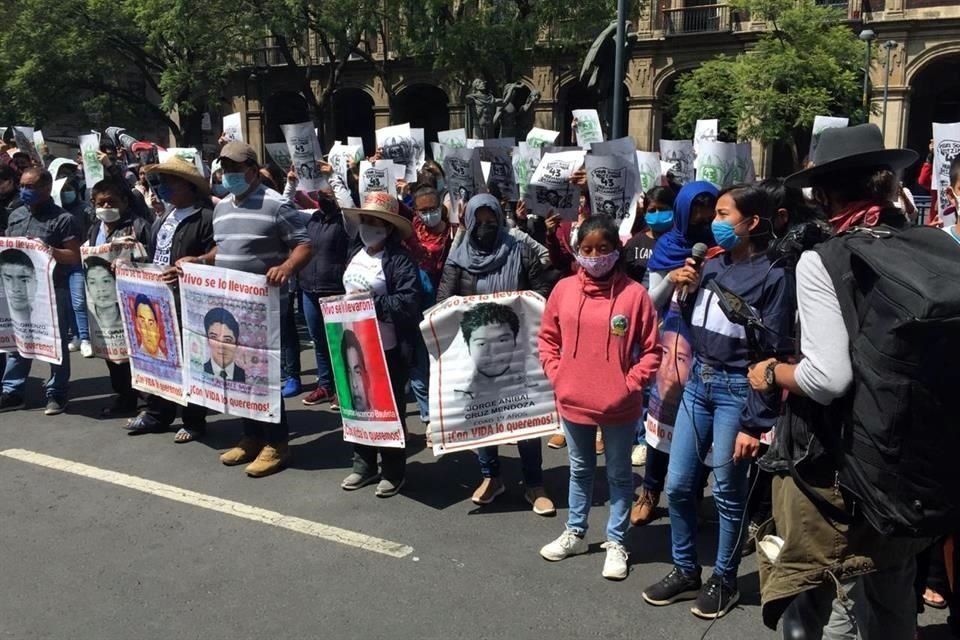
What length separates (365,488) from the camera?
5098 mm

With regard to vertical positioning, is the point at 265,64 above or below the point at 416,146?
above

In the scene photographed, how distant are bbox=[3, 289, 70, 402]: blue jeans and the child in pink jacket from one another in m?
4.42

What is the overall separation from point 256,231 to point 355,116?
36059 mm

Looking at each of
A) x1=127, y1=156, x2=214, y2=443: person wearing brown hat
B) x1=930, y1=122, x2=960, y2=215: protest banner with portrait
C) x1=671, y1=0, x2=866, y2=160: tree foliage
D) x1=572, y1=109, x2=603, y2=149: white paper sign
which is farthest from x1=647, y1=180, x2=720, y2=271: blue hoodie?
x1=671, y1=0, x2=866, y2=160: tree foliage

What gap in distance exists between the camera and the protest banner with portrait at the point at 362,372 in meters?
4.79

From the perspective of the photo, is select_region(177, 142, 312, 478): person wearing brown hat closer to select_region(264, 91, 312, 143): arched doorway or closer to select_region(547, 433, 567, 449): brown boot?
select_region(547, 433, 567, 449): brown boot

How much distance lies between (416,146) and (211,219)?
182 inches

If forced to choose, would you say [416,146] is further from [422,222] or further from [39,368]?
[39,368]

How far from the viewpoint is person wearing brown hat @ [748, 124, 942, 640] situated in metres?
2.33

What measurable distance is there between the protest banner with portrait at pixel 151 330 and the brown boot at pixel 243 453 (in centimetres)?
53

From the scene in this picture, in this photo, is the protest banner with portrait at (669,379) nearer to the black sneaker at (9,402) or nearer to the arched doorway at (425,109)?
the black sneaker at (9,402)

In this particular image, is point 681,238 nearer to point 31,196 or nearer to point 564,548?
point 564,548

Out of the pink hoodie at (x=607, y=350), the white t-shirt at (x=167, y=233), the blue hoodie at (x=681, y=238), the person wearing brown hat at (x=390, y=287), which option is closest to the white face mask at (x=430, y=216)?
the person wearing brown hat at (x=390, y=287)

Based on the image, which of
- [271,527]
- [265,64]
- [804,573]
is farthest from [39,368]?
[265,64]
